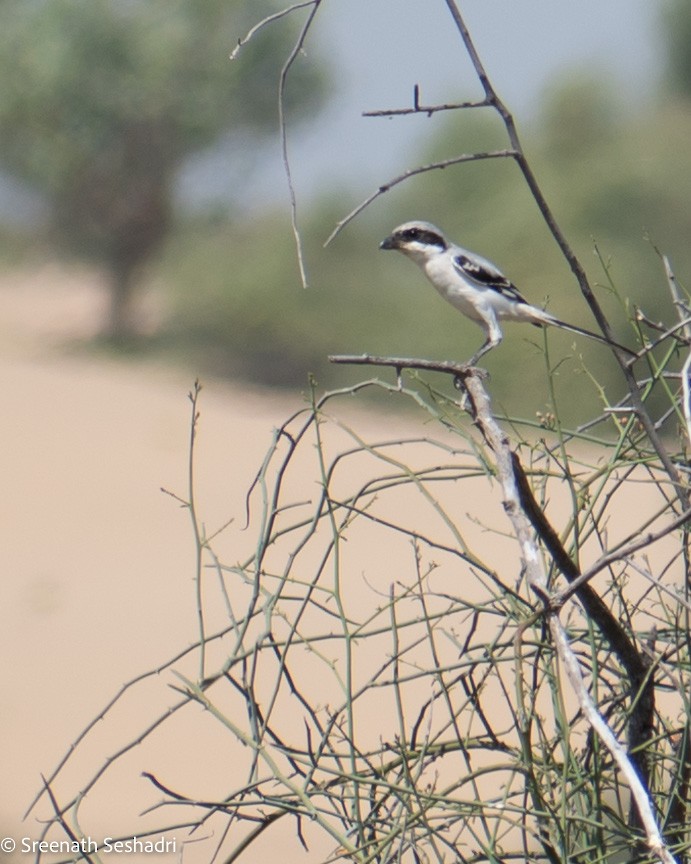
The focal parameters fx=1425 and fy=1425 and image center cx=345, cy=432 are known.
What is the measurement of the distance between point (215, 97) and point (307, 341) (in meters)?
3.81

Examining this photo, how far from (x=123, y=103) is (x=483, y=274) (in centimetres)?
1512

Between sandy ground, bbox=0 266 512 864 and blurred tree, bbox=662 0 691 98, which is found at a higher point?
blurred tree, bbox=662 0 691 98

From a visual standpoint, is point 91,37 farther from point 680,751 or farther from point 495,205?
point 680,751

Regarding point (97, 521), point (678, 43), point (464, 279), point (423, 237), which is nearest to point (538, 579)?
point (464, 279)

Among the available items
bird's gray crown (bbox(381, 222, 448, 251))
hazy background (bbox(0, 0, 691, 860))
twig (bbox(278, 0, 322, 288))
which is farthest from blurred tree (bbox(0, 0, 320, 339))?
twig (bbox(278, 0, 322, 288))

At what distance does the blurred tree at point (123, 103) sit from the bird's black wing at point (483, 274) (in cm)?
1432

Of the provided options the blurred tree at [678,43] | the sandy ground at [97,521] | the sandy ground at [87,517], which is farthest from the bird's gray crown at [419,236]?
the blurred tree at [678,43]

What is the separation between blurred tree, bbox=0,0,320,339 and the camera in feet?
55.4

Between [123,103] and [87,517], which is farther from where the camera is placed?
[123,103]

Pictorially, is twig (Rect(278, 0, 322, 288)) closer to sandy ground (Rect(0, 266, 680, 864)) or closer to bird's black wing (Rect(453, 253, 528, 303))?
bird's black wing (Rect(453, 253, 528, 303))

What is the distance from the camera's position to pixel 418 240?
2.87 metres

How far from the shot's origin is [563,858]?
1137 millimetres

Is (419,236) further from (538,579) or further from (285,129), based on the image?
(538,579)

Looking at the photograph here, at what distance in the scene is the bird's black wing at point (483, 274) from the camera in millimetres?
2803
